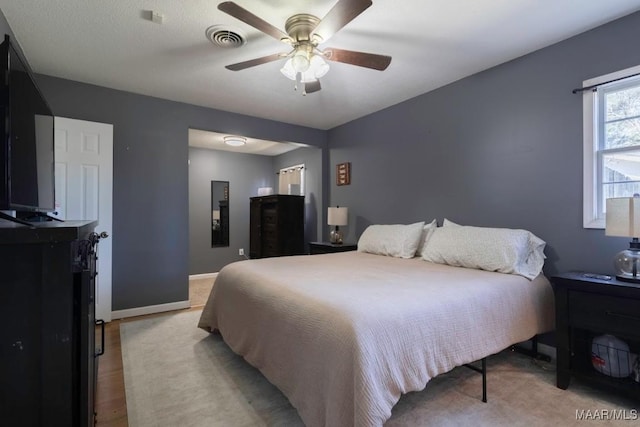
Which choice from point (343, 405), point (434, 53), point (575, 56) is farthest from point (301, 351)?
point (575, 56)

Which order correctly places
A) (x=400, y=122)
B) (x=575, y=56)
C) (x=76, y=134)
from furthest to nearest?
A: (x=400, y=122)
(x=76, y=134)
(x=575, y=56)

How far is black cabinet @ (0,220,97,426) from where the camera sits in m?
0.89

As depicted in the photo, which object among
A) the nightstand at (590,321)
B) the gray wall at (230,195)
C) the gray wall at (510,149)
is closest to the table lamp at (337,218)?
the gray wall at (510,149)

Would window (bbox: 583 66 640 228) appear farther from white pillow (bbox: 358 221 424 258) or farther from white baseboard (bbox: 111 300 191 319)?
white baseboard (bbox: 111 300 191 319)

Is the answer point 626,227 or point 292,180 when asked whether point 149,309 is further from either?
point 626,227

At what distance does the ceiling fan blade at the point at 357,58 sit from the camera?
207cm

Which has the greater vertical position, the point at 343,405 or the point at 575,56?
the point at 575,56

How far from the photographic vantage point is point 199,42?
2438mm

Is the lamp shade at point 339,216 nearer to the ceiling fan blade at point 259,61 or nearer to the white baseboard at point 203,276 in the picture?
the ceiling fan blade at point 259,61

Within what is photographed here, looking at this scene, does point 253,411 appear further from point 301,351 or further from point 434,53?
point 434,53

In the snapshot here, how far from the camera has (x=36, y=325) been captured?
921 mm

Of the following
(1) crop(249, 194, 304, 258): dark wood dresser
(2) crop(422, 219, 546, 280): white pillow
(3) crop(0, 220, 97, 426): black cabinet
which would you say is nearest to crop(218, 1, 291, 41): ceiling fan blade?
(3) crop(0, 220, 97, 426): black cabinet

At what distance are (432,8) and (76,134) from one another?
3.32 metres

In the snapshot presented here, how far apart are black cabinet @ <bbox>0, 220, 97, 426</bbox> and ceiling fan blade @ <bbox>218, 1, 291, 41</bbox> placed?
4.31 ft
